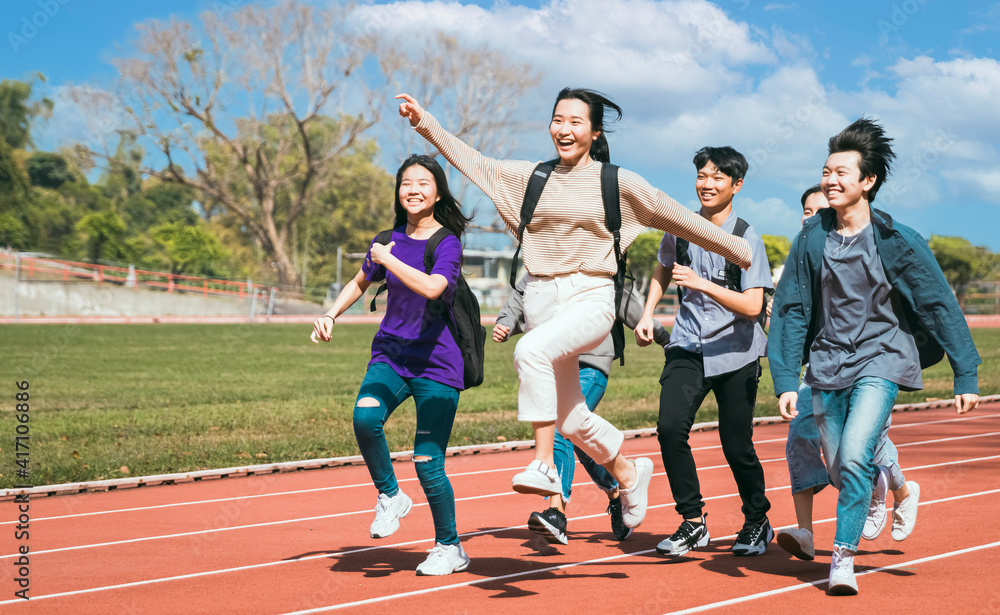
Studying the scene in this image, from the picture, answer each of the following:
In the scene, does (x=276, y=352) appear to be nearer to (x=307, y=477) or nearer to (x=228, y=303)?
(x=307, y=477)

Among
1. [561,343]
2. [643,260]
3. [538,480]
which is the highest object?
[643,260]

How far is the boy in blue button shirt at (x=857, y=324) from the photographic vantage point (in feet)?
14.1

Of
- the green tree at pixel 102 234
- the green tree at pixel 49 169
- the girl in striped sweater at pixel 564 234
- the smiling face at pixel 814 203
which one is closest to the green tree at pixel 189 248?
the green tree at pixel 102 234

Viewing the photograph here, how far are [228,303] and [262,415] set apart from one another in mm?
38012

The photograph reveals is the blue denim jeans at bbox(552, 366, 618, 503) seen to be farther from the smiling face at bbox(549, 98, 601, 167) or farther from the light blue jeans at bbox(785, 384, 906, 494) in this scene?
the smiling face at bbox(549, 98, 601, 167)

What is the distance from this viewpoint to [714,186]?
536cm

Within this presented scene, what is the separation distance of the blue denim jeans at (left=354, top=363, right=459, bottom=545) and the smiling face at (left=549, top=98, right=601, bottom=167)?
4.34 feet

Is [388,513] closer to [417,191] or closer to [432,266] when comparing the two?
[432,266]

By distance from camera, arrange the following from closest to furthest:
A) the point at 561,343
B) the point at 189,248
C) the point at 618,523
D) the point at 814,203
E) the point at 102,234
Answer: the point at 561,343 < the point at 618,523 < the point at 814,203 < the point at 102,234 < the point at 189,248

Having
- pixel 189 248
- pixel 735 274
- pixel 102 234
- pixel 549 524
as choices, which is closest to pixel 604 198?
pixel 735 274

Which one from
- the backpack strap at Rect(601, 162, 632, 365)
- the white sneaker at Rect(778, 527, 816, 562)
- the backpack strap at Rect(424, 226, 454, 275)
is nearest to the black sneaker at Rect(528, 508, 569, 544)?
the white sneaker at Rect(778, 527, 816, 562)

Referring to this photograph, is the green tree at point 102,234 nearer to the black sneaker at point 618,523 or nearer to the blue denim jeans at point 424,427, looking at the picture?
the black sneaker at point 618,523

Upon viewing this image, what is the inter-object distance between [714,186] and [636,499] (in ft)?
5.71

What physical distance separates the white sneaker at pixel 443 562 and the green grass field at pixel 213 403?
4.46 meters
